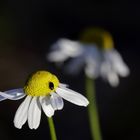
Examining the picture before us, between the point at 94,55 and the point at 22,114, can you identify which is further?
the point at 94,55

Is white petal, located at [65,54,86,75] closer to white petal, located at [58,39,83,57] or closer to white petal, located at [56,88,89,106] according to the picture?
white petal, located at [58,39,83,57]

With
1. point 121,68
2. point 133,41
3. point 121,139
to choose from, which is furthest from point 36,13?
point 121,68

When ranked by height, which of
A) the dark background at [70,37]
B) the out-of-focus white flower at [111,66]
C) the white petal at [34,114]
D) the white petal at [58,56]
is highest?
the dark background at [70,37]

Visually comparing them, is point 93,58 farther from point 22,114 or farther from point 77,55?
point 22,114

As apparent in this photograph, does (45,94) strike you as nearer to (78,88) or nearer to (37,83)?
(37,83)

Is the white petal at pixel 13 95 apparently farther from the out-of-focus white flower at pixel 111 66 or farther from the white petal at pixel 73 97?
the out-of-focus white flower at pixel 111 66

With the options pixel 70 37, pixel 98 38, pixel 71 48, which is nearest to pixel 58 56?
pixel 71 48

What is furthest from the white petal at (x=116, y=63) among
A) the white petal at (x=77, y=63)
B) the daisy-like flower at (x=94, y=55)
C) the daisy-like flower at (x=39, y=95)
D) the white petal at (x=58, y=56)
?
the daisy-like flower at (x=39, y=95)
